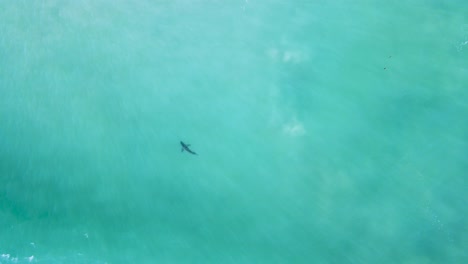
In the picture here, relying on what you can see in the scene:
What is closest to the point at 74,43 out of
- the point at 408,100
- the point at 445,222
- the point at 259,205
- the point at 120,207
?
the point at 120,207

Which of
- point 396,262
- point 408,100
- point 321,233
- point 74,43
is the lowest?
point 396,262

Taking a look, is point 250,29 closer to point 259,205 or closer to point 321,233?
point 259,205

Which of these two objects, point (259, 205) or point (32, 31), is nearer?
point (259, 205)

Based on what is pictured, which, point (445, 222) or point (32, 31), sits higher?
point (32, 31)

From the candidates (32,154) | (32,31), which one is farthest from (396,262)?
(32,31)

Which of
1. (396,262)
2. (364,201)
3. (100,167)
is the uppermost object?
(100,167)

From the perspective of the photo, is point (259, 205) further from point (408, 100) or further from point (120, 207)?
point (408, 100)
